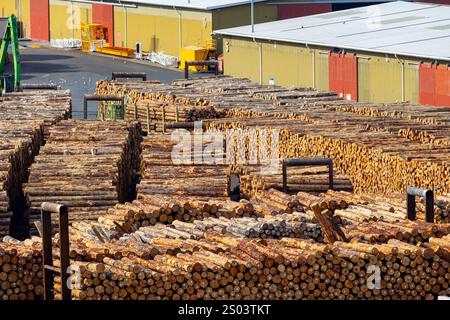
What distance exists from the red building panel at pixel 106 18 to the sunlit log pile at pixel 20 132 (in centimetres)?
3344

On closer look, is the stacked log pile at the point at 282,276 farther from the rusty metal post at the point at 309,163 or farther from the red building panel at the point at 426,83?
the red building panel at the point at 426,83

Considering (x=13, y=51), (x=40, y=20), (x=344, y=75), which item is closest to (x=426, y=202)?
(x=344, y=75)

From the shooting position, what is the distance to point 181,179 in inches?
1619

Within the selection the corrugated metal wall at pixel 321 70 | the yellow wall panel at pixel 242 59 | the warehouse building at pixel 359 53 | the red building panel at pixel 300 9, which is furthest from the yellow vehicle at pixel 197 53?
the corrugated metal wall at pixel 321 70

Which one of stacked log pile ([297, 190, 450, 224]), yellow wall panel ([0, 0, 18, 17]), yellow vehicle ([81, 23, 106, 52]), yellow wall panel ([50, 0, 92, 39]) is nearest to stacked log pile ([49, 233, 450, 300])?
stacked log pile ([297, 190, 450, 224])

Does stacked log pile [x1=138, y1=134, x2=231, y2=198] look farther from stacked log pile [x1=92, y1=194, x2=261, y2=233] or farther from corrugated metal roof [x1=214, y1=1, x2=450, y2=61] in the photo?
corrugated metal roof [x1=214, y1=1, x2=450, y2=61]

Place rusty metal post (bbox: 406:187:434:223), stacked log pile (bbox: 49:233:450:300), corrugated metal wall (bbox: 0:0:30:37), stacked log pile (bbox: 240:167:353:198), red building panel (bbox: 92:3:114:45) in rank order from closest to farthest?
stacked log pile (bbox: 49:233:450:300) < rusty metal post (bbox: 406:187:434:223) < stacked log pile (bbox: 240:167:353:198) < red building panel (bbox: 92:3:114:45) < corrugated metal wall (bbox: 0:0:30:37)

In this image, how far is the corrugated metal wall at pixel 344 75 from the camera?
66.6 meters

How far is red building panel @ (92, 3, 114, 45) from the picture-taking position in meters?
95.9

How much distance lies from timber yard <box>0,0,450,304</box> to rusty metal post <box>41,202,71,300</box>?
3 centimetres

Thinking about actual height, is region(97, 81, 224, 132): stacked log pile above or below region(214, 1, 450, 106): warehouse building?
below

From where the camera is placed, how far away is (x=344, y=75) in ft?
221

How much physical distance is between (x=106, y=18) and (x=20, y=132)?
161ft

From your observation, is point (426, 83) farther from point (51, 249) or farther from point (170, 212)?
point (51, 249)
